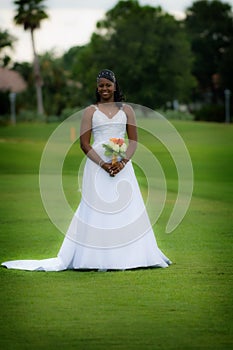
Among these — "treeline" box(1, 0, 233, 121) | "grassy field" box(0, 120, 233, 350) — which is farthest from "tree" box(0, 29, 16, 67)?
"grassy field" box(0, 120, 233, 350)

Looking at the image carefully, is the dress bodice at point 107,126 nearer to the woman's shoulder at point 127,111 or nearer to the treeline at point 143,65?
the woman's shoulder at point 127,111

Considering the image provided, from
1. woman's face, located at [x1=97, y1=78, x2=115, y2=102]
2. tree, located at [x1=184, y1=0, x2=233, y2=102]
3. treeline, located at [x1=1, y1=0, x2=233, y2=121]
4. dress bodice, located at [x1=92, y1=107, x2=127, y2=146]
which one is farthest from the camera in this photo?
tree, located at [x1=184, y1=0, x2=233, y2=102]

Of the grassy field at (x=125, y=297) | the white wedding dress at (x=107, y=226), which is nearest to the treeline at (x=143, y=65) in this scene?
the grassy field at (x=125, y=297)

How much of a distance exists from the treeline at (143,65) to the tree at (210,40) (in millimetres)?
121

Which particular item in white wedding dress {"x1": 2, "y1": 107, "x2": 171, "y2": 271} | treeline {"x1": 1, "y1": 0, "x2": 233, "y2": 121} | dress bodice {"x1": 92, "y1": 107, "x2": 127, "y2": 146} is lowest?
treeline {"x1": 1, "y1": 0, "x2": 233, "y2": 121}

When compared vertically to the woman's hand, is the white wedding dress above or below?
below

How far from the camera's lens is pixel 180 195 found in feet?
74.0

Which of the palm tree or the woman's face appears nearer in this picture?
the woman's face

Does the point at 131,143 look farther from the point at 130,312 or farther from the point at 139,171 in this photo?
A: the point at 139,171

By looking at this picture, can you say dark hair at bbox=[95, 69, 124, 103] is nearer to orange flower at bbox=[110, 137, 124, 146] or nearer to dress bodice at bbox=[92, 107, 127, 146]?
dress bodice at bbox=[92, 107, 127, 146]

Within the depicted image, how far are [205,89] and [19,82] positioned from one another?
2328 cm

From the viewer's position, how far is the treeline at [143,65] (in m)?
108

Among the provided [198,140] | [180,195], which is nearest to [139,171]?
[180,195]

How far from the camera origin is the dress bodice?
11.0 meters
